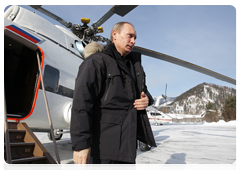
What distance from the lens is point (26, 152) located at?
2.31 m

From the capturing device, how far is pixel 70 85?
413cm

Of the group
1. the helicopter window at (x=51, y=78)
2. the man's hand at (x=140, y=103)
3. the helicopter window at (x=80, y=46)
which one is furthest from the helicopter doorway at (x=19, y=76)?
the man's hand at (x=140, y=103)

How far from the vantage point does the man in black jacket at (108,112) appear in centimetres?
121

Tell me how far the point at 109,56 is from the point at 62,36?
11.3 ft

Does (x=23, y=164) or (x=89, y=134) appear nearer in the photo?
(x=89, y=134)

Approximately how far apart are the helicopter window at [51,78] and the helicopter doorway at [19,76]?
590 millimetres

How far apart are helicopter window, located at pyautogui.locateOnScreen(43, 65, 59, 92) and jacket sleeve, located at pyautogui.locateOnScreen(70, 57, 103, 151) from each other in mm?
2334

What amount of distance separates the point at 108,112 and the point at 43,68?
2555mm

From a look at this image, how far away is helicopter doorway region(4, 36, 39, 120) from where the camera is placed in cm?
389

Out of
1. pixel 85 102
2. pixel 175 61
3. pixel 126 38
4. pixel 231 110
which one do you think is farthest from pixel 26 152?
pixel 231 110

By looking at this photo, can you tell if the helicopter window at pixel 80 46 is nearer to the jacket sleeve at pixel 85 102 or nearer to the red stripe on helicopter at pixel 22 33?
the red stripe on helicopter at pixel 22 33

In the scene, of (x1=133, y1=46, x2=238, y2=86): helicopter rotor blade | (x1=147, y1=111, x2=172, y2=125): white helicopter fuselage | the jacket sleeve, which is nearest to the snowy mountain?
(x1=147, y1=111, x2=172, y2=125): white helicopter fuselage

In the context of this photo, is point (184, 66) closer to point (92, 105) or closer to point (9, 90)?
point (92, 105)
